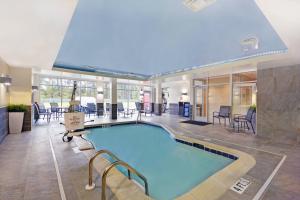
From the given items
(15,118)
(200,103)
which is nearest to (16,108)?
(15,118)

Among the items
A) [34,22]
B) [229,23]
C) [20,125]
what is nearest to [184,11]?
[229,23]

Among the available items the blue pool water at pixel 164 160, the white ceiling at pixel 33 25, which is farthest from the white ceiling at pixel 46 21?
the blue pool water at pixel 164 160

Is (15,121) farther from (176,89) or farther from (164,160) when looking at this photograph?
(176,89)

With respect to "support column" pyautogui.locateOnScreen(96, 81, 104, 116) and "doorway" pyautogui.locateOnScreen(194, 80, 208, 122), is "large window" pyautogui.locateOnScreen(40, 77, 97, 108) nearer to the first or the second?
"support column" pyautogui.locateOnScreen(96, 81, 104, 116)

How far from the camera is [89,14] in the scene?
3.49 meters

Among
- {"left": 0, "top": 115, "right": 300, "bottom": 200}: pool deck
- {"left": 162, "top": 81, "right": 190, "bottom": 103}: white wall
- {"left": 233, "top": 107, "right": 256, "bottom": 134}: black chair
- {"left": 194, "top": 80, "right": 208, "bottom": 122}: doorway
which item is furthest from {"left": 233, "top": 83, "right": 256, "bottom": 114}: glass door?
{"left": 162, "top": 81, "right": 190, "bottom": 103}: white wall

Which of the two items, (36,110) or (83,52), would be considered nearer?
(83,52)

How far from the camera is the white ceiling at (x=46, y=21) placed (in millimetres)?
1801

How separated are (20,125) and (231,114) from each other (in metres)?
7.99

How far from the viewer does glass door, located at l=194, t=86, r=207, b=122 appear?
323 inches

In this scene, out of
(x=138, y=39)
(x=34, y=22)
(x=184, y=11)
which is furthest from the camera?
(x=138, y=39)

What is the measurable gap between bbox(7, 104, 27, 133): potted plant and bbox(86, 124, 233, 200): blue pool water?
231 cm

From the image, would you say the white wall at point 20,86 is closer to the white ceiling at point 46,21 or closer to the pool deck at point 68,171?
the pool deck at point 68,171

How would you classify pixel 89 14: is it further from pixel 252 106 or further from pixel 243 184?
pixel 252 106
